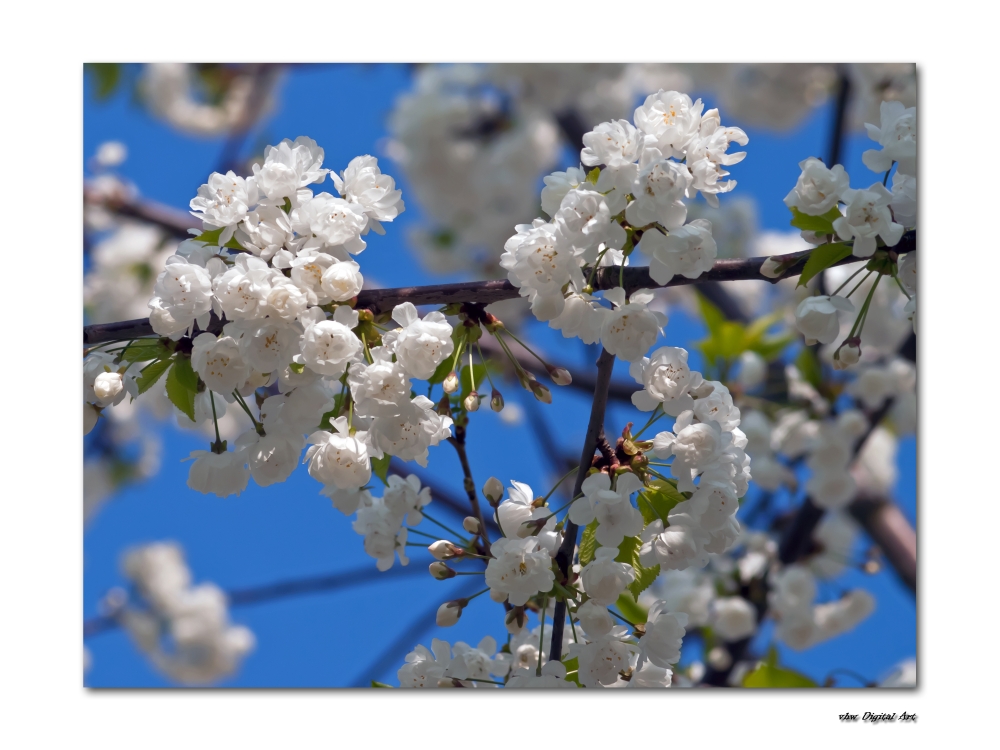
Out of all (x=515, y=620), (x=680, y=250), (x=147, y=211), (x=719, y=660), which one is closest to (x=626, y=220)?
(x=680, y=250)

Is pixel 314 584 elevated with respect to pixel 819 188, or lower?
lower

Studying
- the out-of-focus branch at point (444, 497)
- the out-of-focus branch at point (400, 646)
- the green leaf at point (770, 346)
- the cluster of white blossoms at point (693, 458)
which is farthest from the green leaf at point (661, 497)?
the green leaf at point (770, 346)

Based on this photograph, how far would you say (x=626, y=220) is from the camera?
0.97 meters

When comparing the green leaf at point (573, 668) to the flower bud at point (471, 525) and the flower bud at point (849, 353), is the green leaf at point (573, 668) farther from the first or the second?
the flower bud at point (849, 353)

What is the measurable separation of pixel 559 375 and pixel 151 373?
18.4 inches

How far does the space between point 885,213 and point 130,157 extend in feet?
7.19

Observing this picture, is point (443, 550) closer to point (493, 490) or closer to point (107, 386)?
point (493, 490)

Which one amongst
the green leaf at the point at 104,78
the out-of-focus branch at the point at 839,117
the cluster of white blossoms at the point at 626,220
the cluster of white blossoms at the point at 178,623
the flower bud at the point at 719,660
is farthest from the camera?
the cluster of white blossoms at the point at 178,623

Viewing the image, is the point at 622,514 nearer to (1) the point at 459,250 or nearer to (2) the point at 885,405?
(2) the point at 885,405

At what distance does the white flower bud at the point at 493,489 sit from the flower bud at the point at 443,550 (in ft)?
0.24

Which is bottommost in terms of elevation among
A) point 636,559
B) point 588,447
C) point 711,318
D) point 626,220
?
point 636,559

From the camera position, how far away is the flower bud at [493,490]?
1084 millimetres

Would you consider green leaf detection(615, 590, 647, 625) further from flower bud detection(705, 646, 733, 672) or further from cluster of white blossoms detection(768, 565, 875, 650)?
cluster of white blossoms detection(768, 565, 875, 650)
